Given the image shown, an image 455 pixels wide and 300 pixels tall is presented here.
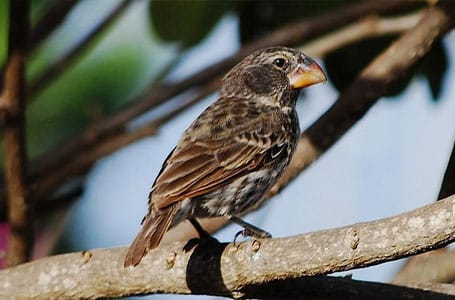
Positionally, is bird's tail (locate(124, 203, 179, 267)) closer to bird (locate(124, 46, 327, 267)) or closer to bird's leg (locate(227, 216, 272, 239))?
bird (locate(124, 46, 327, 267))

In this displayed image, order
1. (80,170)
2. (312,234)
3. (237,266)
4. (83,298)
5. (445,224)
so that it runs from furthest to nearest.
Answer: (80,170)
(83,298)
(237,266)
(312,234)
(445,224)

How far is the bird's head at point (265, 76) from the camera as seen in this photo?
6102 mm

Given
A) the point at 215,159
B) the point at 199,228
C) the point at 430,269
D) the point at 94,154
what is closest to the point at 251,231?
the point at 199,228

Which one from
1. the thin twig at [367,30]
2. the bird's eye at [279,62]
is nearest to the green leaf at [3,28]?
the bird's eye at [279,62]

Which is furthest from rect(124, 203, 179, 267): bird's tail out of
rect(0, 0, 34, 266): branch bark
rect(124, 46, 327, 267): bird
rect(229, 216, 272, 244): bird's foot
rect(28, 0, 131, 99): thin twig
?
rect(28, 0, 131, 99): thin twig

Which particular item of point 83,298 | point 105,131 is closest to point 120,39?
point 105,131

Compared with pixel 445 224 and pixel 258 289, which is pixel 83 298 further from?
pixel 445 224

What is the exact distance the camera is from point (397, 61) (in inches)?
219

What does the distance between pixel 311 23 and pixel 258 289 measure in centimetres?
203

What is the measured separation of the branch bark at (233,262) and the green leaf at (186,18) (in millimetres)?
1436

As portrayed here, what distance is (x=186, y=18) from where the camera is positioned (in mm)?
5809

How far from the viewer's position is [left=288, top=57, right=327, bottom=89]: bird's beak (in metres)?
5.78

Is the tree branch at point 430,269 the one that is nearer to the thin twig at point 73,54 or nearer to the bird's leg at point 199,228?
the bird's leg at point 199,228

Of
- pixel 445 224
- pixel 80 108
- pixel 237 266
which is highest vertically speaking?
pixel 445 224
